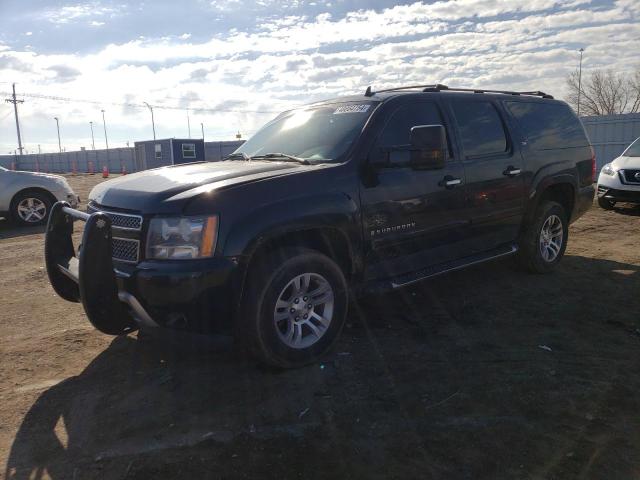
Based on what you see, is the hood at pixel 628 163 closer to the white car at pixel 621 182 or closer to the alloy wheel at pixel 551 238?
the white car at pixel 621 182

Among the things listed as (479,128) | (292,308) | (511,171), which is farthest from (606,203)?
(292,308)

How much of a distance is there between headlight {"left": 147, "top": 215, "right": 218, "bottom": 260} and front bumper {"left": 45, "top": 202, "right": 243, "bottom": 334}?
56 millimetres

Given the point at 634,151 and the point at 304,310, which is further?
the point at 634,151

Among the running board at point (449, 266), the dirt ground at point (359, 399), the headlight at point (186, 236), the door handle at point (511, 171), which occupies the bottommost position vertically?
the dirt ground at point (359, 399)

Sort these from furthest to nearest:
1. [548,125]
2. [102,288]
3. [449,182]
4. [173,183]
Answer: [548,125] → [449,182] → [173,183] → [102,288]

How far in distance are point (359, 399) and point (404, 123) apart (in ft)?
7.80

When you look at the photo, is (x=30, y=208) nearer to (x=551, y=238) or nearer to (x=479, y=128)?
(x=479, y=128)

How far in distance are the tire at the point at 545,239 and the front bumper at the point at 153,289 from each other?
12.5 ft

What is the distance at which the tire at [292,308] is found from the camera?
344 cm

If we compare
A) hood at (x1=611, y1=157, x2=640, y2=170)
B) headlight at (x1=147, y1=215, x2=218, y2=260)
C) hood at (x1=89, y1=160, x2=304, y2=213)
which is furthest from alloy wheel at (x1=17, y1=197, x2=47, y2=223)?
hood at (x1=611, y1=157, x2=640, y2=170)

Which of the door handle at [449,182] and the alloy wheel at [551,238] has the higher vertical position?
the door handle at [449,182]

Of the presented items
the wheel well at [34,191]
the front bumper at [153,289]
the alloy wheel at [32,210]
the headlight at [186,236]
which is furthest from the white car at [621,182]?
the alloy wheel at [32,210]

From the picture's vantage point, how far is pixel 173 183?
142 inches

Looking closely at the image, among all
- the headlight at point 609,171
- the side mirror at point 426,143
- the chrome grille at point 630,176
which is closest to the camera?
the side mirror at point 426,143
